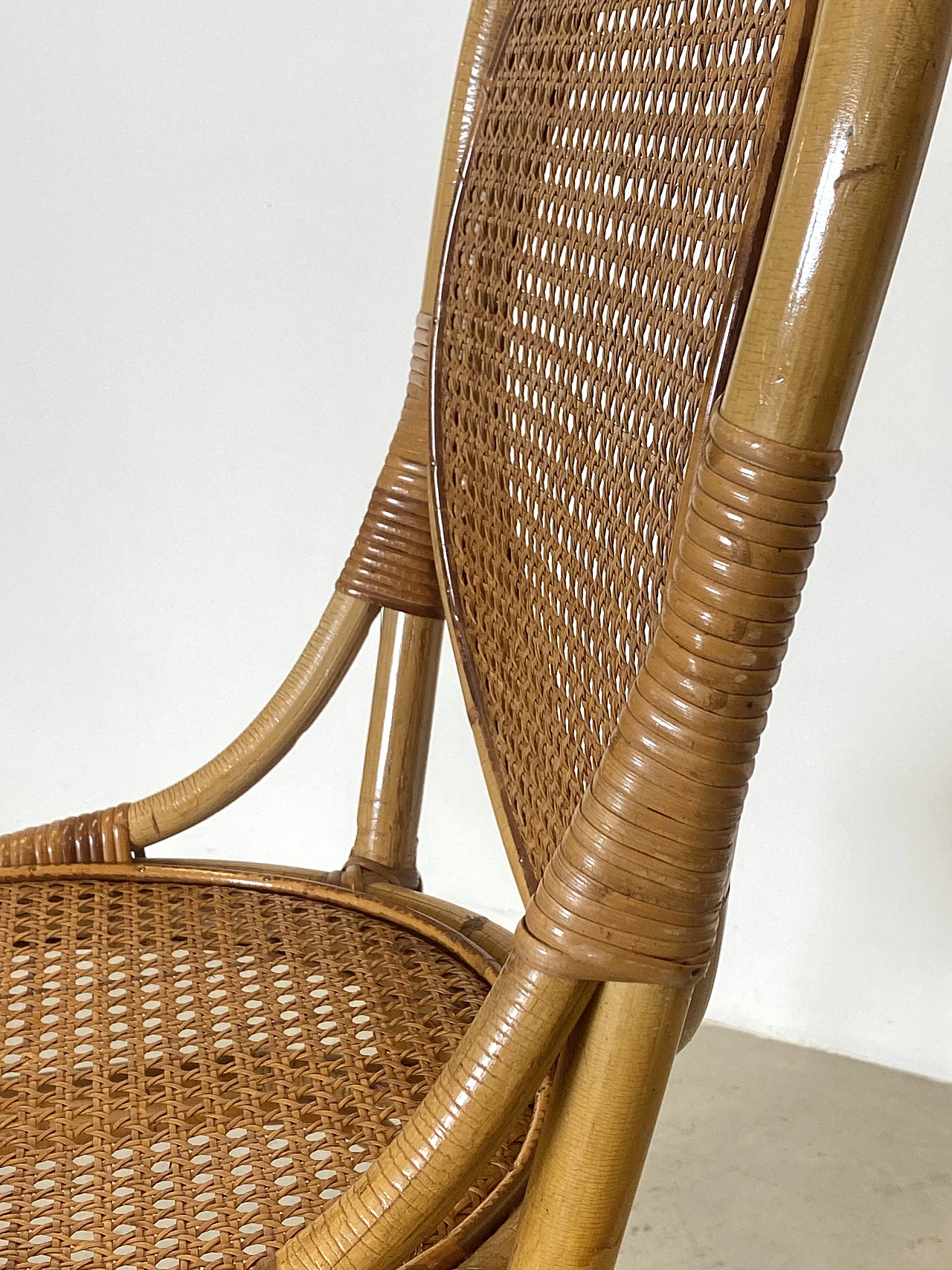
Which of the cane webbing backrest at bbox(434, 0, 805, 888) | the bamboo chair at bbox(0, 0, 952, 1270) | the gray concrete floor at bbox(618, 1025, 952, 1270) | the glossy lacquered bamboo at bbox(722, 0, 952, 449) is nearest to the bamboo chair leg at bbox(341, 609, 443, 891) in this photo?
the bamboo chair at bbox(0, 0, 952, 1270)

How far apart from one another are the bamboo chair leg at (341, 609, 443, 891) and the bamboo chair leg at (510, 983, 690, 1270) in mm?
377

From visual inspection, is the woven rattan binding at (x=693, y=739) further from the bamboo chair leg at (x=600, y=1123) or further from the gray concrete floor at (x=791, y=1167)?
the gray concrete floor at (x=791, y=1167)

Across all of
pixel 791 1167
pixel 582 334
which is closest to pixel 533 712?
pixel 582 334

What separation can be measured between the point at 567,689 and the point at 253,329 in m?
1.14

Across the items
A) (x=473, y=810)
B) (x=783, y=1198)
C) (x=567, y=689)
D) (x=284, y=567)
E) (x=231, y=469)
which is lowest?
(x=783, y=1198)

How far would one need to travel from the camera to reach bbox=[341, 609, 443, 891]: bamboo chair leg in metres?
0.76

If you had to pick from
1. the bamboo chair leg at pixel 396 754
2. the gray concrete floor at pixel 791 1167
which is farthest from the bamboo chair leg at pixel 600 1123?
the gray concrete floor at pixel 791 1167

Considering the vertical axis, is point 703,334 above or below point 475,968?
above

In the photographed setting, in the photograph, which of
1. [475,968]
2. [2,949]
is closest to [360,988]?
[475,968]

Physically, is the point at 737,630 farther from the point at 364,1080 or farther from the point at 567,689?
the point at 364,1080

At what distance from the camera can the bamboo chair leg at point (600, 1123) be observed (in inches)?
14.7

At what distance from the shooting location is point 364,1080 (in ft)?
1.86

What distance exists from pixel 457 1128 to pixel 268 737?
0.38m

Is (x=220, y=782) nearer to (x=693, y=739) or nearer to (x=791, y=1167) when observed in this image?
(x=693, y=739)
